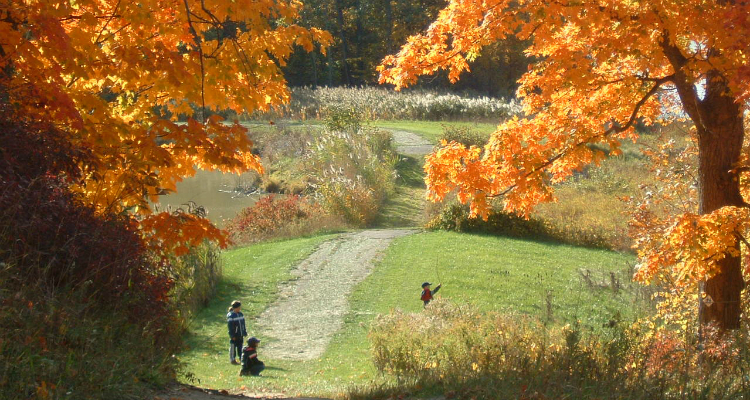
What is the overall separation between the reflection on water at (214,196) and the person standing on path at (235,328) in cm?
1301

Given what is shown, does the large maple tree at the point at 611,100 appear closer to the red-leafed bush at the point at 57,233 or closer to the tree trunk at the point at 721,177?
the tree trunk at the point at 721,177

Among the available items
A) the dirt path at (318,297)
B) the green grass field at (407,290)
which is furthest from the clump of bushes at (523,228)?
the dirt path at (318,297)

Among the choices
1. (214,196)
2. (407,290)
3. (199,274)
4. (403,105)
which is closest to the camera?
(199,274)

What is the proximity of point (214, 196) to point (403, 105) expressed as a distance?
15.7m

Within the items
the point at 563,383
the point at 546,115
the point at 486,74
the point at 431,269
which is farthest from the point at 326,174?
the point at 486,74

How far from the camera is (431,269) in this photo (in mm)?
17188

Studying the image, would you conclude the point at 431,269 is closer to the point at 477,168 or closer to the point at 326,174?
the point at 477,168

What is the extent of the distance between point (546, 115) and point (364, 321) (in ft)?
17.8

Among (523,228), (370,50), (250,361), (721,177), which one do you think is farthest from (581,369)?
(370,50)

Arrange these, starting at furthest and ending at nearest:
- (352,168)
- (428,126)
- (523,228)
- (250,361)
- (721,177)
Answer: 1. (428,126)
2. (352,168)
3. (523,228)
4. (250,361)
5. (721,177)

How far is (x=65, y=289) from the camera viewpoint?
520cm

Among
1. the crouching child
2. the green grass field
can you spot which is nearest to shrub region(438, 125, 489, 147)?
the green grass field

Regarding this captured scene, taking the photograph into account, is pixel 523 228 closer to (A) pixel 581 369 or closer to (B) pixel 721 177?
(B) pixel 721 177

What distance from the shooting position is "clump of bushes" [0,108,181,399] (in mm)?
4469
